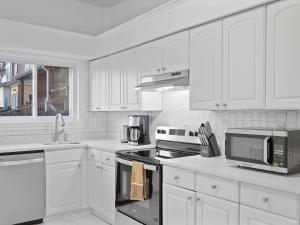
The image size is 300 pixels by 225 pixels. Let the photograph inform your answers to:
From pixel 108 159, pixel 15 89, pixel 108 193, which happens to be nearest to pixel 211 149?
pixel 108 159

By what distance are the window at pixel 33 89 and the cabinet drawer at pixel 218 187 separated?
2.81m

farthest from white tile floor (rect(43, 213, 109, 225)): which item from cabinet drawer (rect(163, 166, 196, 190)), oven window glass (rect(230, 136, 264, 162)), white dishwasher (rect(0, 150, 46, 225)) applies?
oven window glass (rect(230, 136, 264, 162))

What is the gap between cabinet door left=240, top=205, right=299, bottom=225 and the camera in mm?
1663

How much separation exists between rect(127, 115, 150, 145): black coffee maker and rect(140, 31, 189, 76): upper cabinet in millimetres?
627

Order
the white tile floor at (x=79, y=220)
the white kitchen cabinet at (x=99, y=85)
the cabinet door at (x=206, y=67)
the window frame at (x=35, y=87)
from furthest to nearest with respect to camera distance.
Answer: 1. the white kitchen cabinet at (x=99, y=85)
2. the window frame at (x=35, y=87)
3. the white tile floor at (x=79, y=220)
4. the cabinet door at (x=206, y=67)

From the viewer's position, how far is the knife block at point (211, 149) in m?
2.71

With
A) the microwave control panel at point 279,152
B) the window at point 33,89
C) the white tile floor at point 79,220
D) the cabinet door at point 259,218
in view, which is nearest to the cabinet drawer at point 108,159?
the white tile floor at point 79,220

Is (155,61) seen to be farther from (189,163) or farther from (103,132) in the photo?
(103,132)

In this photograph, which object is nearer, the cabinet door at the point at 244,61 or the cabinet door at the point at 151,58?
the cabinet door at the point at 244,61

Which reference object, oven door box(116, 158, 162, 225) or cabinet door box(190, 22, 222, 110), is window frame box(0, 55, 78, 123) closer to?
oven door box(116, 158, 162, 225)

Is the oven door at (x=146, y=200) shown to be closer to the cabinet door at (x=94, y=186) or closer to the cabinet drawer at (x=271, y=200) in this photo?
the cabinet door at (x=94, y=186)

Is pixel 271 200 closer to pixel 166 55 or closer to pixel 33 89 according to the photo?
pixel 166 55

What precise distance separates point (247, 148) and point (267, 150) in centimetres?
19

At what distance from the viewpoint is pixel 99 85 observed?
13.7 feet
